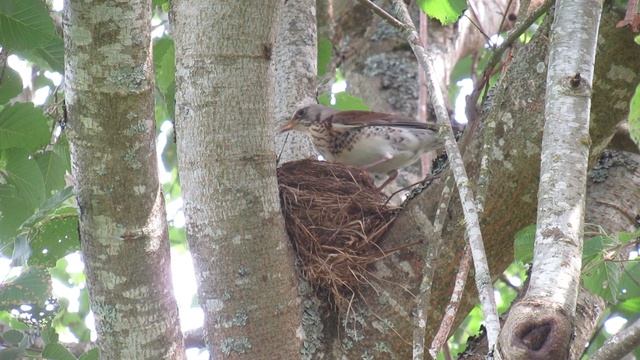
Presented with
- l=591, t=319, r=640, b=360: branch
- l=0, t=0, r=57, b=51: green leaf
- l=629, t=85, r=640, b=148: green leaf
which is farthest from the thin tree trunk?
l=0, t=0, r=57, b=51: green leaf

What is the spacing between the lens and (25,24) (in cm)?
308

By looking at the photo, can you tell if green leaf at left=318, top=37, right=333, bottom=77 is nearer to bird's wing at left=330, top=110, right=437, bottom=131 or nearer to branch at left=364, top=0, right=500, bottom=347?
bird's wing at left=330, top=110, right=437, bottom=131

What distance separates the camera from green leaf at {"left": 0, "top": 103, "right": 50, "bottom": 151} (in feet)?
11.5

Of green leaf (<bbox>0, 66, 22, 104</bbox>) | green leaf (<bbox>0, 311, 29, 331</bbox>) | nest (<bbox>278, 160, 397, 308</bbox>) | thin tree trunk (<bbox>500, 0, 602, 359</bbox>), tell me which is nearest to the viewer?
thin tree trunk (<bbox>500, 0, 602, 359</bbox>)

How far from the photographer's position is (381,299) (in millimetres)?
3443

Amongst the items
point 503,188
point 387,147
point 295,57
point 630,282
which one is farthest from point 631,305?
point 295,57

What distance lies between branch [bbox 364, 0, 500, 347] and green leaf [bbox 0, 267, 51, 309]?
1723 millimetres

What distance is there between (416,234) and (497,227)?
34cm

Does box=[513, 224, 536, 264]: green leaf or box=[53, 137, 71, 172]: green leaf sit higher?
box=[53, 137, 71, 172]: green leaf

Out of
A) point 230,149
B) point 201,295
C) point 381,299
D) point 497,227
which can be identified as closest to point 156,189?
point 230,149

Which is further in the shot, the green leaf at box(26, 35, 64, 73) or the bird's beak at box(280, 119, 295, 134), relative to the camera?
the bird's beak at box(280, 119, 295, 134)

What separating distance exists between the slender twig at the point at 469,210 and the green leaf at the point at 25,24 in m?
1.26

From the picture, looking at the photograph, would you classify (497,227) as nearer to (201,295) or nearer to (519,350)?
(201,295)

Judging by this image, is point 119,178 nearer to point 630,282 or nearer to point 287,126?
point 630,282
